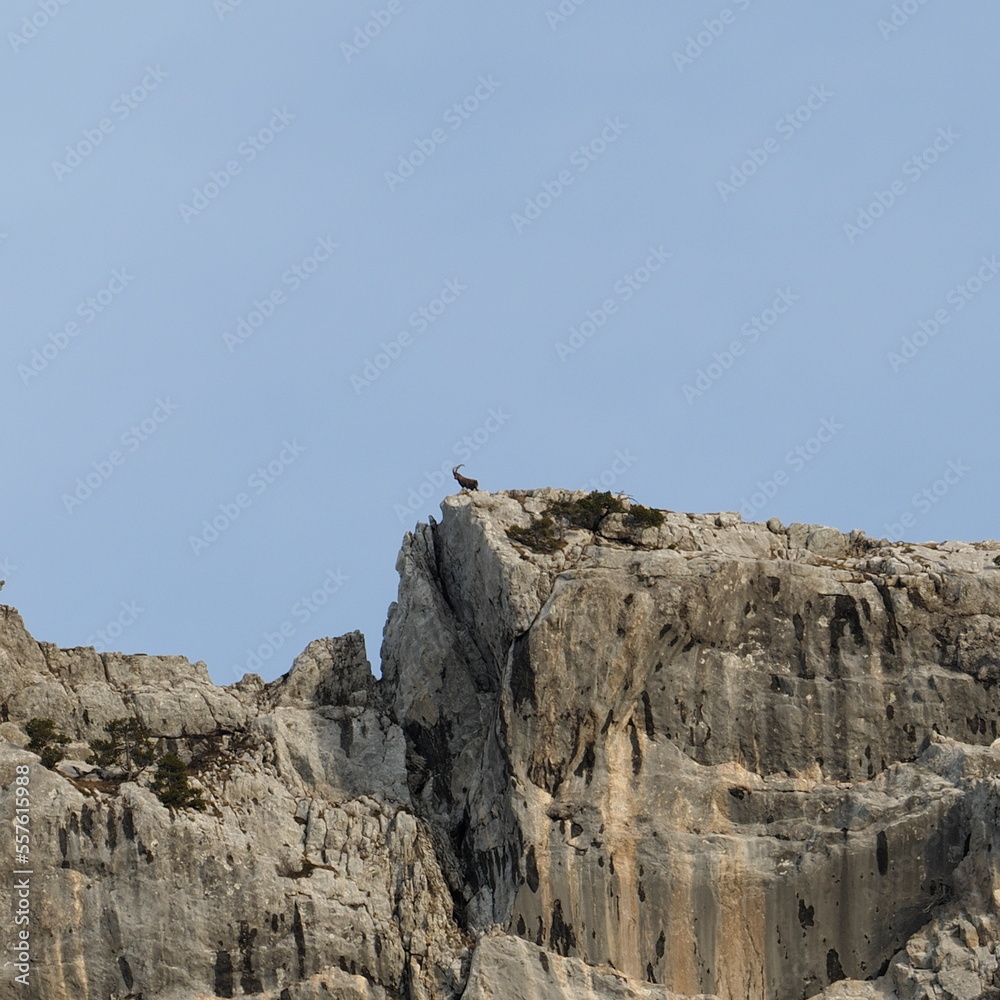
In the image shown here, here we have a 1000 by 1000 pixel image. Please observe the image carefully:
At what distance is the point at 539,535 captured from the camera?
91562 mm

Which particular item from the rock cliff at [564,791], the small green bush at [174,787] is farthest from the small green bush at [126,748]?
the small green bush at [174,787]

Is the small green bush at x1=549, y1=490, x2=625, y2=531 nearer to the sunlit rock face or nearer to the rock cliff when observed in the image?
the rock cliff

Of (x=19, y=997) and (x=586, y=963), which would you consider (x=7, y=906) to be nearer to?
(x=19, y=997)

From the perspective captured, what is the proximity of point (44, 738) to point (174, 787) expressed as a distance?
6046 mm

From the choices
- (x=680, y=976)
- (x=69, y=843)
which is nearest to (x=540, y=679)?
(x=680, y=976)

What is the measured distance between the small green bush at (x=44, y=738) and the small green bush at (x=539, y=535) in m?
19.1

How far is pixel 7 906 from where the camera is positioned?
8238cm

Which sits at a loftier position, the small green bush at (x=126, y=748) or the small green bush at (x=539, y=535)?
the small green bush at (x=539, y=535)

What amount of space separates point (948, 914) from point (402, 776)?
846 inches

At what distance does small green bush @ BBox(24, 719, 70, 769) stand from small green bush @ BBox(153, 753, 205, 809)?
4104mm

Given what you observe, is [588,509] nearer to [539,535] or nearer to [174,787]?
[539,535]

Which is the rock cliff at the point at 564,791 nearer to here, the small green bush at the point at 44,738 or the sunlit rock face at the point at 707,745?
the sunlit rock face at the point at 707,745

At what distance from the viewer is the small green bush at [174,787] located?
8506cm

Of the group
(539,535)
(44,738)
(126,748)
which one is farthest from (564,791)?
(44,738)
